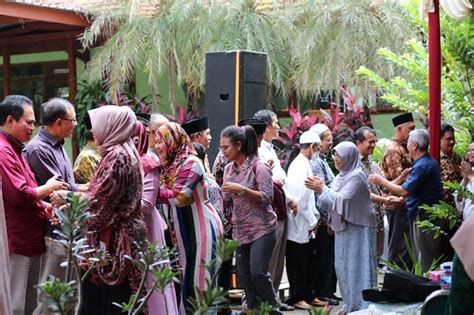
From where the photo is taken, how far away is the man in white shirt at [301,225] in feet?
32.9

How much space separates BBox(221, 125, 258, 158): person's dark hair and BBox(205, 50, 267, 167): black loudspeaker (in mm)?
1942

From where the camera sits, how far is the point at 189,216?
24.4 ft

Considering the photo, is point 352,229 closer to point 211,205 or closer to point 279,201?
point 279,201

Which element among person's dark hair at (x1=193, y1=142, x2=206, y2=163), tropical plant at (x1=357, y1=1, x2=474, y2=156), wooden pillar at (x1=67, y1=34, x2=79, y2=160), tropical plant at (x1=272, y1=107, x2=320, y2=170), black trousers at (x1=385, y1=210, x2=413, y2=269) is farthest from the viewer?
wooden pillar at (x1=67, y1=34, x2=79, y2=160)

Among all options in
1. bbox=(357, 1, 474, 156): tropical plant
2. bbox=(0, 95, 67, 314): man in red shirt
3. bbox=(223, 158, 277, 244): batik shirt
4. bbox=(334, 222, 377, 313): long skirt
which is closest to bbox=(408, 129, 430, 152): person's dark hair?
bbox=(357, 1, 474, 156): tropical plant

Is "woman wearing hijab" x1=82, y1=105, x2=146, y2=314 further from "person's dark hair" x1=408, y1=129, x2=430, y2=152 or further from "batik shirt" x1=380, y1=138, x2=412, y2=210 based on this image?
"batik shirt" x1=380, y1=138, x2=412, y2=210

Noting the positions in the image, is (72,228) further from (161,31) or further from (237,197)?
(161,31)

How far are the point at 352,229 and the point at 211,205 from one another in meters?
1.82

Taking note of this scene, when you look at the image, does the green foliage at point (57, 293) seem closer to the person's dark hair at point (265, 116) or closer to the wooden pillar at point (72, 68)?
the person's dark hair at point (265, 116)

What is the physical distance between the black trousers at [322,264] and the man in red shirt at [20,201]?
13.4 ft

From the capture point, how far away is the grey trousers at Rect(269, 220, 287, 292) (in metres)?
9.84

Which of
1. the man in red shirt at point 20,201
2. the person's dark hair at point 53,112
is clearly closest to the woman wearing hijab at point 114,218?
the man in red shirt at point 20,201

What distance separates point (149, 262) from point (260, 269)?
4954 mm

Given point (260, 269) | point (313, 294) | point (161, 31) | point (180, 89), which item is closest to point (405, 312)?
point (260, 269)
